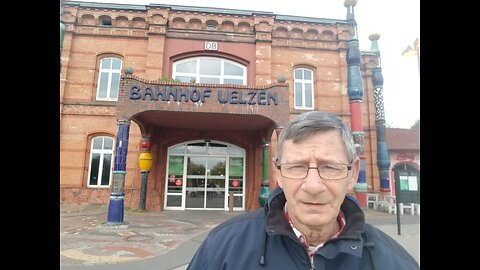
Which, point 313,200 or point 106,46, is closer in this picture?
point 313,200

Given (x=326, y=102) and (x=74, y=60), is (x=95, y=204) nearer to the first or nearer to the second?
(x=74, y=60)

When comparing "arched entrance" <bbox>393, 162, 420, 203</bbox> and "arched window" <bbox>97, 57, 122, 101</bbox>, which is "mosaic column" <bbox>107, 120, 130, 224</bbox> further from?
"arched entrance" <bbox>393, 162, 420, 203</bbox>

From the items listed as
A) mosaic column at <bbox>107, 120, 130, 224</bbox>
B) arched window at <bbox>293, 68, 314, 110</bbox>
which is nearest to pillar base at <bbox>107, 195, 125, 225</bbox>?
mosaic column at <bbox>107, 120, 130, 224</bbox>

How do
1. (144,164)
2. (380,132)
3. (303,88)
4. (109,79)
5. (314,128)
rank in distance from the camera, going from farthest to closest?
(303,88) < (380,132) < (109,79) < (144,164) < (314,128)

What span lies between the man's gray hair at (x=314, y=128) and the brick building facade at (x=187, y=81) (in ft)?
29.0

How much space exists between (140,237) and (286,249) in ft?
20.0

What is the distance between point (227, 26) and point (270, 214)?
1310cm

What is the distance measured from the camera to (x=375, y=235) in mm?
1709

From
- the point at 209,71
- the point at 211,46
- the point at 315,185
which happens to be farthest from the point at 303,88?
the point at 315,185

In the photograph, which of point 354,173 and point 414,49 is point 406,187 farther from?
point 354,173

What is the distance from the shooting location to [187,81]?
43.2 feet

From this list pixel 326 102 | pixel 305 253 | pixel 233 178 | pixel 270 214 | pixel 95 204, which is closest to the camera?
pixel 305 253

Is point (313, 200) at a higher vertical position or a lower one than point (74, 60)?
lower
